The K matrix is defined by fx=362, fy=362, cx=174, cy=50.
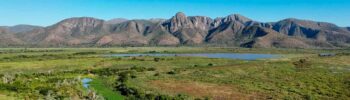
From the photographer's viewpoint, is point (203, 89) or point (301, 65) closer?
point (203, 89)

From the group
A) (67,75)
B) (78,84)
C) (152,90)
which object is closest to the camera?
(152,90)

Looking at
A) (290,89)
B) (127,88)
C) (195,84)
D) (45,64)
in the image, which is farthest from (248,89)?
(45,64)

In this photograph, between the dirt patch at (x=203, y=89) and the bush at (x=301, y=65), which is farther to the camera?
the bush at (x=301, y=65)

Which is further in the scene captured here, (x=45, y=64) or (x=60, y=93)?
(x=45, y=64)

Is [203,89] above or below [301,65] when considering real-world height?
above

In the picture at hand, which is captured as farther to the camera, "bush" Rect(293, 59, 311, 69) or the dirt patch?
"bush" Rect(293, 59, 311, 69)

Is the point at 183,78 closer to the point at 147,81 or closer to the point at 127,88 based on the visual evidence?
the point at 147,81

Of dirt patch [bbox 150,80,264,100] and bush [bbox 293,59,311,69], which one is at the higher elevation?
dirt patch [bbox 150,80,264,100]

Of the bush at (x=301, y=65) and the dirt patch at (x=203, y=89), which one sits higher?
the dirt patch at (x=203, y=89)
